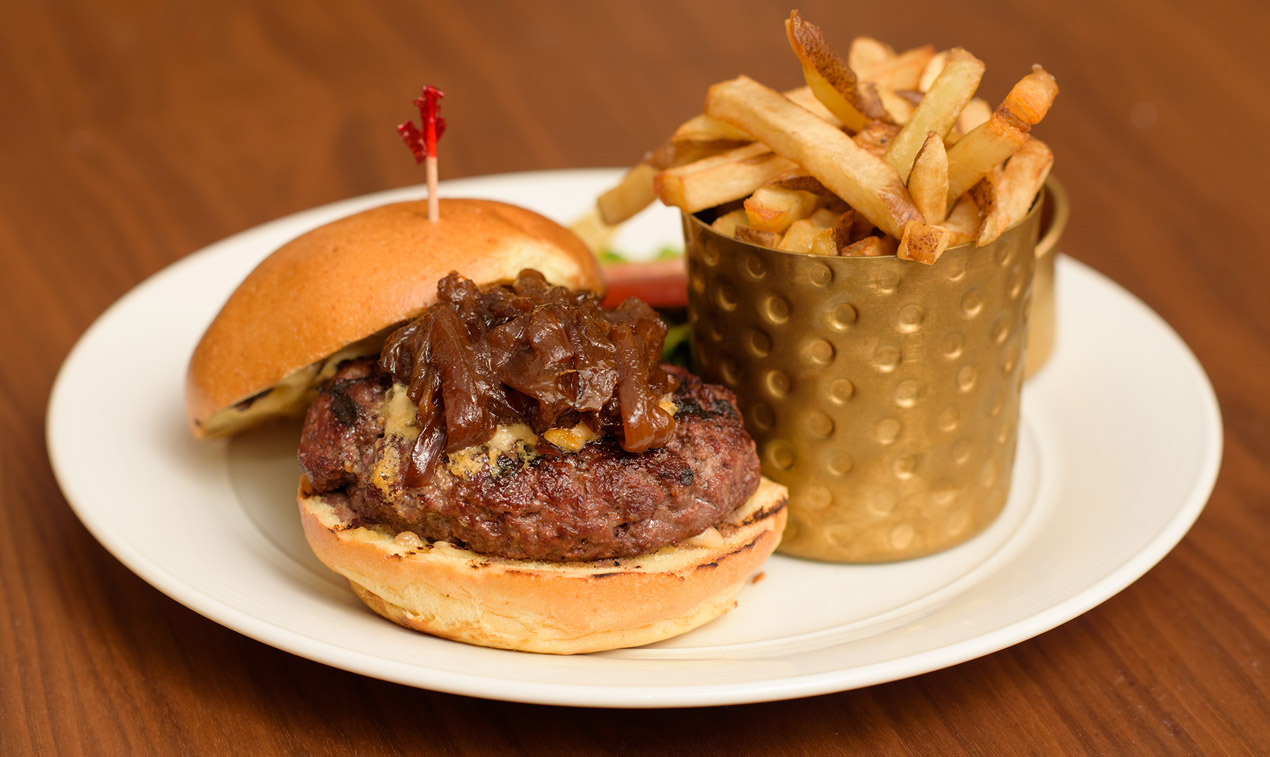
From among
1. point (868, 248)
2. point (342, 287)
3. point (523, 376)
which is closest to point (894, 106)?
point (868, 248)

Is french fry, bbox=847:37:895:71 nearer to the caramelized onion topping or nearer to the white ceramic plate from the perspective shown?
the caramelized onion topping

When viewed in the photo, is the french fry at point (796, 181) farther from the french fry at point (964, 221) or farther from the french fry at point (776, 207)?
the french fry at point (964, 221)

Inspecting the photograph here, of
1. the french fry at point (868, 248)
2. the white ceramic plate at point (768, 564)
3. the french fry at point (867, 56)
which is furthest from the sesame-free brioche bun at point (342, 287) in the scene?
the french fry at point (867, 56)

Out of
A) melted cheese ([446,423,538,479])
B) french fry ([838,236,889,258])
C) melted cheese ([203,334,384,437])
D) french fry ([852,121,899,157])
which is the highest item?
french fry ([852,121,899,157])

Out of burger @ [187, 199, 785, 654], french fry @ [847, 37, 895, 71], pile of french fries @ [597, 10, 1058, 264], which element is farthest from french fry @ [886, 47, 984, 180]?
burger @ [187, 199, 785, 654]

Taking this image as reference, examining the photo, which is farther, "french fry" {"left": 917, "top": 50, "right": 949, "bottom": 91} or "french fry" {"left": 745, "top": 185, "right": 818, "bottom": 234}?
"french fry" {"left": 917, "top": 50, "right": 949, "bottom": 91}
